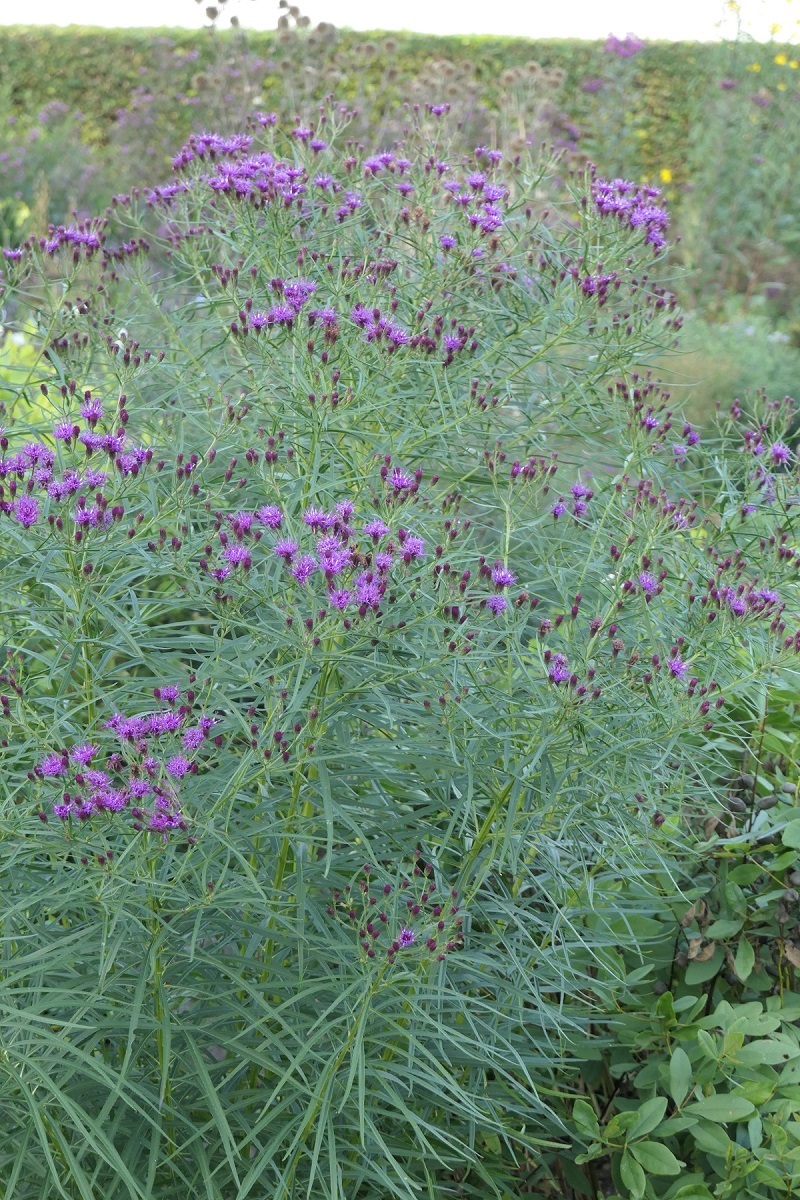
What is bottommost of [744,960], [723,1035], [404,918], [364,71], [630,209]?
[723,1035]

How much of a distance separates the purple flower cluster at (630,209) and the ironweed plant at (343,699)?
0.01 meters

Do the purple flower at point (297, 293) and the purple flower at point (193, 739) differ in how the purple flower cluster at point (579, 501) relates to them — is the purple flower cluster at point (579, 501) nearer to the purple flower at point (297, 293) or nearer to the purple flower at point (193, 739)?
the purple flower at point (297, 293)

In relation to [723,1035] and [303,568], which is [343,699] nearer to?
[303,568]

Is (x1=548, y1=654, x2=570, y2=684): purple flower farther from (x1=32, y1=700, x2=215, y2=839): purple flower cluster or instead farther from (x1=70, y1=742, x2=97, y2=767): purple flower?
(x1=70, y1=742, x2=97, y2=767): purple flower

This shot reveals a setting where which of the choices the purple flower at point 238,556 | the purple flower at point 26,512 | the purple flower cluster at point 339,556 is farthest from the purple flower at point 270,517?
the purple flower at point 26,512

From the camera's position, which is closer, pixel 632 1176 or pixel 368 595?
pixel 368 595

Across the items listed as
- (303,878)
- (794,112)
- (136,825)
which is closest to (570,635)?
(303,878)

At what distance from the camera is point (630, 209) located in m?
2.99

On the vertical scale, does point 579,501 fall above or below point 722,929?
above

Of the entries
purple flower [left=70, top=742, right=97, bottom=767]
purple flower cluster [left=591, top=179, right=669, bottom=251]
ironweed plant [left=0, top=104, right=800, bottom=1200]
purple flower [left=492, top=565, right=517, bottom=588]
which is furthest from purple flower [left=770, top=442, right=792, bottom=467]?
purple flower [left=70, top=742, right=97, bottom=767]

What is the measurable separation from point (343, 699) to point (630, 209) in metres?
1.47

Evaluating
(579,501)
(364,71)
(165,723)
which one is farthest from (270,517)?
(364,71)

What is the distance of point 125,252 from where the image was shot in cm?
319

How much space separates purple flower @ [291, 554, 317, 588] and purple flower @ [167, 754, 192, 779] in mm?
349
